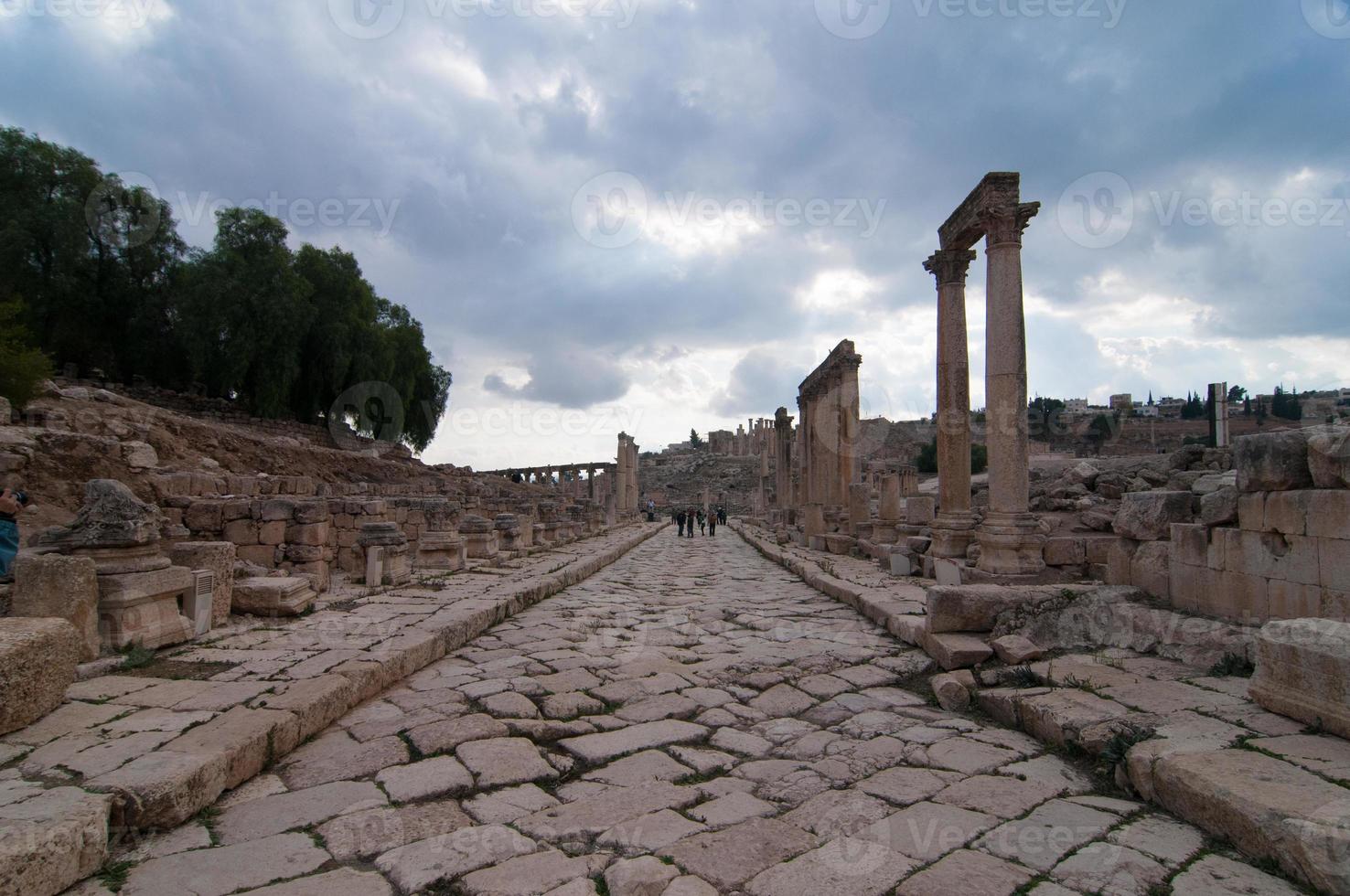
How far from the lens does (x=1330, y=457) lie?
4.17m

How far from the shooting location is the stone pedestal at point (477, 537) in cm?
1305

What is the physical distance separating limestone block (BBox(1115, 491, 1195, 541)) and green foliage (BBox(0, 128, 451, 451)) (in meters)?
28.3

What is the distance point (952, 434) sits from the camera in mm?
11141

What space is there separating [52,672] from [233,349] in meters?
29.9

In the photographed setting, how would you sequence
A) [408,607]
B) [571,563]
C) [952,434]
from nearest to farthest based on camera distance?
[408,607] < [952,434] < [571,563]

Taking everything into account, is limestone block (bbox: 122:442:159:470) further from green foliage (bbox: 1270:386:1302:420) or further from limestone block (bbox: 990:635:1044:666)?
green foliage (bbox: 1270:386:1302:420)

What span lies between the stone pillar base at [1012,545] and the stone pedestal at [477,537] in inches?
329

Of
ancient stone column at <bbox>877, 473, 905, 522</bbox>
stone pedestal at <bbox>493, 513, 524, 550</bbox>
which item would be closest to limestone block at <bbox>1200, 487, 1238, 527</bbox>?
ancient stone column at <bbox>877, 473, 905, 522</bbox>

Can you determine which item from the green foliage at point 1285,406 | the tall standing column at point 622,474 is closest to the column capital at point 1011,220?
the tall standing column at point 622,474

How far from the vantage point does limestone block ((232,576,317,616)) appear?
6656 mm

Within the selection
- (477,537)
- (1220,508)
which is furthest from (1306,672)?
(477,537)

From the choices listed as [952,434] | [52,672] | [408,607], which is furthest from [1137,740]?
[952,434]

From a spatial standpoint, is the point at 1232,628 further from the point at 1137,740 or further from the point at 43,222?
the point at 43,222

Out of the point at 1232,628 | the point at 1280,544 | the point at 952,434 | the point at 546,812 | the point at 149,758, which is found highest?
the point at 952,434
